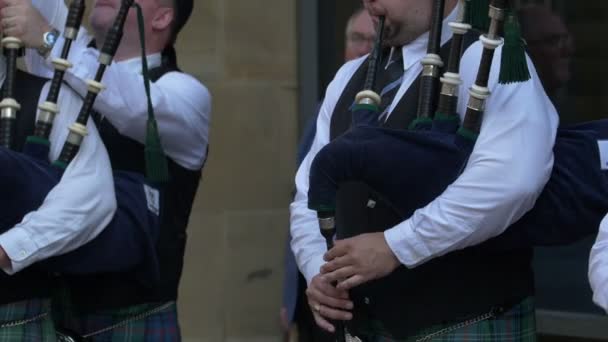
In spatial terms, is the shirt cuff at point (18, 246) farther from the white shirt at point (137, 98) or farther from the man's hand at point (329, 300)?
the man's hand at point (329, 300)

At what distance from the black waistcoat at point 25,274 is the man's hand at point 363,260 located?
814mm

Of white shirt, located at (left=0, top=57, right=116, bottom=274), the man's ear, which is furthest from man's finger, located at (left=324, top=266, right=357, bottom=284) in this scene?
the man's ear

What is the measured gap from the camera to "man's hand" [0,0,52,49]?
3387mm

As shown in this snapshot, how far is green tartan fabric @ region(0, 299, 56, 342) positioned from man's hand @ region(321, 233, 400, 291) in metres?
0.82

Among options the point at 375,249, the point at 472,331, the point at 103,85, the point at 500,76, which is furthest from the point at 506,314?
the point at 103,85

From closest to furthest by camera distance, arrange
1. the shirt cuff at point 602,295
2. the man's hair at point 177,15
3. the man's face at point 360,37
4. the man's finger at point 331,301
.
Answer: the shirt cuff at point 602,295, the man's finger at point 331,301, the man's hair at point 177,15, the man's face at point 360,37

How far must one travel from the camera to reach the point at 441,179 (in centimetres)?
298

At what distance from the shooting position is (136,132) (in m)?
3.60

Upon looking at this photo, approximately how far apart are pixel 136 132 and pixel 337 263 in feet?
2.72

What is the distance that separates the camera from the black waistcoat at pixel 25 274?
3.33 meters

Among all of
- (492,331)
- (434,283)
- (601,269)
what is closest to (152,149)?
(434,283)

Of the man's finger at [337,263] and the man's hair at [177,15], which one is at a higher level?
the man's hair at [177,15]

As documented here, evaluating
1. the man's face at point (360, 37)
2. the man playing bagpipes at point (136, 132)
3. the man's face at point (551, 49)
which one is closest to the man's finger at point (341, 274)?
the man playing bagpipes at point (136, 132)

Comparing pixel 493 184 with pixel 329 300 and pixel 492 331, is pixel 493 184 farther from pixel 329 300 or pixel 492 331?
pixel 329 300
